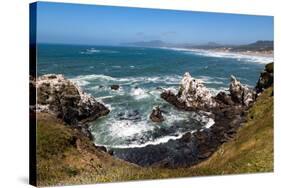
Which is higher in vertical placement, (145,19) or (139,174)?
(145,19)

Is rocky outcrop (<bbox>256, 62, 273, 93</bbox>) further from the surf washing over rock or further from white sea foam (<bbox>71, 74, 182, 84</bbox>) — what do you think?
white sea foam (<bbox>71, 74, 182, 84</bbox>)

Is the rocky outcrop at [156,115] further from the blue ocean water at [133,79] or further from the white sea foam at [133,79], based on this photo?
the white sea foam at [133,79]

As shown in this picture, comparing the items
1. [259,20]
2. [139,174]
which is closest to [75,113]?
[139,174]

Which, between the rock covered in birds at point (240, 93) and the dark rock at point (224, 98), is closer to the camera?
the dark rock at point (224, 98)

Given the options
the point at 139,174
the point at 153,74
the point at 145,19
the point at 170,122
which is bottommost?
the point at 139,174

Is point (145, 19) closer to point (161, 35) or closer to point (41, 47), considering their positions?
point (161, 35)

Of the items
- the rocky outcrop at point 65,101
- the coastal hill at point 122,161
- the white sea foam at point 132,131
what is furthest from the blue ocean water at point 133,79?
the coastal hill at point 122,161
